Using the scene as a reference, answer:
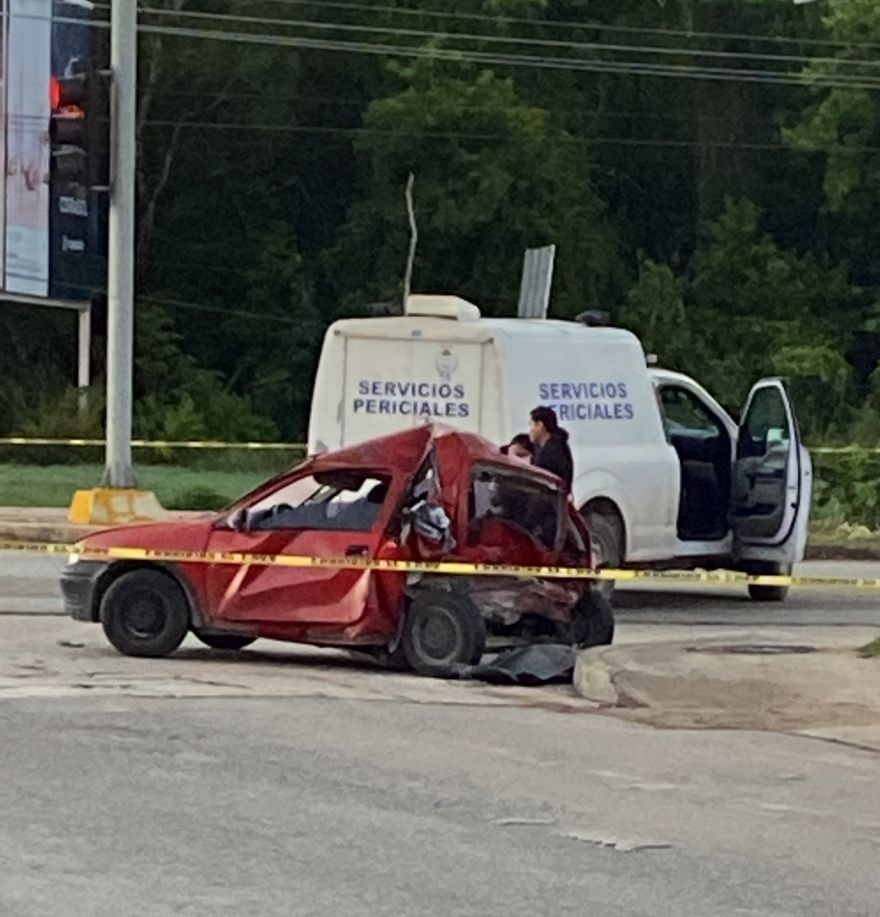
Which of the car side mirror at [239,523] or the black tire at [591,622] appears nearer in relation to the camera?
the car side mirror at [239,523]

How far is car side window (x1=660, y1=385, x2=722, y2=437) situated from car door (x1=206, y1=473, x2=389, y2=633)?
6801mm

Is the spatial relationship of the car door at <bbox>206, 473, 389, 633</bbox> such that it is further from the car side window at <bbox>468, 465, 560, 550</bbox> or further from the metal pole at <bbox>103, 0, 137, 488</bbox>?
the metal pole at <bbox>103, 0, 137, 488</bbox>

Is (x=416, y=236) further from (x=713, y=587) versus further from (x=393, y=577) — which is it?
(x=393, y=577)

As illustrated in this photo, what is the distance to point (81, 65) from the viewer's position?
147 feet

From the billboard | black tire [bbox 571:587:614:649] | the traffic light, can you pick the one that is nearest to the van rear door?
the traffic light

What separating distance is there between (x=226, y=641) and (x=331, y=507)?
Result: 1.34 m

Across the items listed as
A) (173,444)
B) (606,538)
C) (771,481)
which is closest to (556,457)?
(606,538)

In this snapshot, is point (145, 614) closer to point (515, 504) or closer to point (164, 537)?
point (164, 537)

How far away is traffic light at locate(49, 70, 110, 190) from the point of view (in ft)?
69.9

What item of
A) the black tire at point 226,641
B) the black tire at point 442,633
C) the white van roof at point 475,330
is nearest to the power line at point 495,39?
the white van roof at point 475,330

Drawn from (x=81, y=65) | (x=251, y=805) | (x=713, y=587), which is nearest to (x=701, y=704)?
(x=251, y=805)

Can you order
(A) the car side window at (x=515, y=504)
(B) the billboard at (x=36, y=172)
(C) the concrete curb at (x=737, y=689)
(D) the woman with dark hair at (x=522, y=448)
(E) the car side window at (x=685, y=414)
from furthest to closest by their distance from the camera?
(B) the billboard at (x=36, y=172) → (E) the car side window at (x=685, y=414) → (D) the woman with dark hair at (x=522, y=448) → (A) the car side window at (x=515, y=504) → (C) the concrete curb at (x=737, y=689)

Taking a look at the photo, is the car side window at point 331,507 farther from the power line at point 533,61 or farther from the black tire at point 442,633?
the power line at point 533,61

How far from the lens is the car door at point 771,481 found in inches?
826
